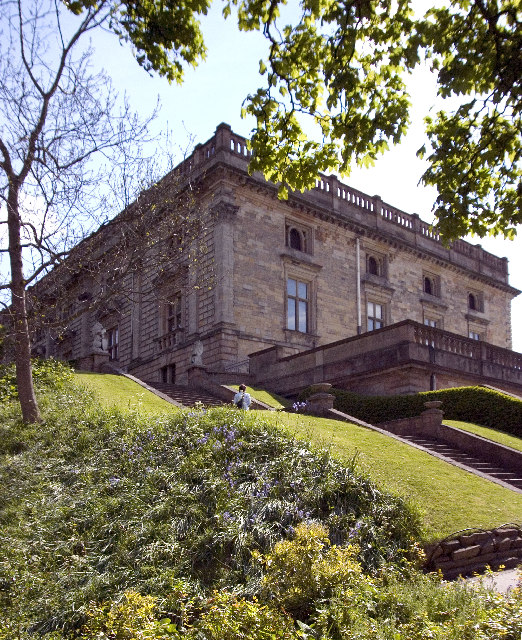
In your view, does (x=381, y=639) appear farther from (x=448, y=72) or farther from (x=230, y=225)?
(x=230, y=225)

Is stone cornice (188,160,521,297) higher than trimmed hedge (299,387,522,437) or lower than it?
higher

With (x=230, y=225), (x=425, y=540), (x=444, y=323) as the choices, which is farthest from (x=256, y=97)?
(x=444, y=323)

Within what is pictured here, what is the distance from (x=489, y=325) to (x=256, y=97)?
112 ft

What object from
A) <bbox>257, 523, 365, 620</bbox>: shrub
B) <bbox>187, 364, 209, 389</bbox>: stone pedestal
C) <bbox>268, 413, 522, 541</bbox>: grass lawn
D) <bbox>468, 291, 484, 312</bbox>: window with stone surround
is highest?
<bbox>468, 291, 484, 312</bbox>: window with stone surround

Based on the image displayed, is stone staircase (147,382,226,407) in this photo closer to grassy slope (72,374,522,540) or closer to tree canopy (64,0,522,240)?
grassy slope (72,374,522,540)

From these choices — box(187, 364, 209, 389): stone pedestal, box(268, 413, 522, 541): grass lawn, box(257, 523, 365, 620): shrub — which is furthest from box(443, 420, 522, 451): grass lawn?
box(257, 523, 365, 620): shrub

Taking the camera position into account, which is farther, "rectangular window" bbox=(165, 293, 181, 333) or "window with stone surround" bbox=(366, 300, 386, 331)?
"window with stone surround" bbox=(366, 300, 386, 331)

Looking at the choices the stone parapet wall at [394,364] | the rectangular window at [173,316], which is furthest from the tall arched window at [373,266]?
the rectangular window at [173,316]

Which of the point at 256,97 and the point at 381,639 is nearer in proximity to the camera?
the point at 381,639

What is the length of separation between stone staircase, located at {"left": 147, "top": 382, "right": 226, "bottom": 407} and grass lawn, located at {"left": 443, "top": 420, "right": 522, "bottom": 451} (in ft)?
22.0

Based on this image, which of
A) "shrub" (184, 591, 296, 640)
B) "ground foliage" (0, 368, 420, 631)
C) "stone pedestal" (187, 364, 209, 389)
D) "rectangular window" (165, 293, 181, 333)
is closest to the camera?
"shrub" (184, 591, 296, 640)

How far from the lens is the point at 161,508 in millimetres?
7758

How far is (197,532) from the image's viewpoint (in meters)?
7.39

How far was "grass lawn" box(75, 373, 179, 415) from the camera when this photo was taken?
14.7 m
